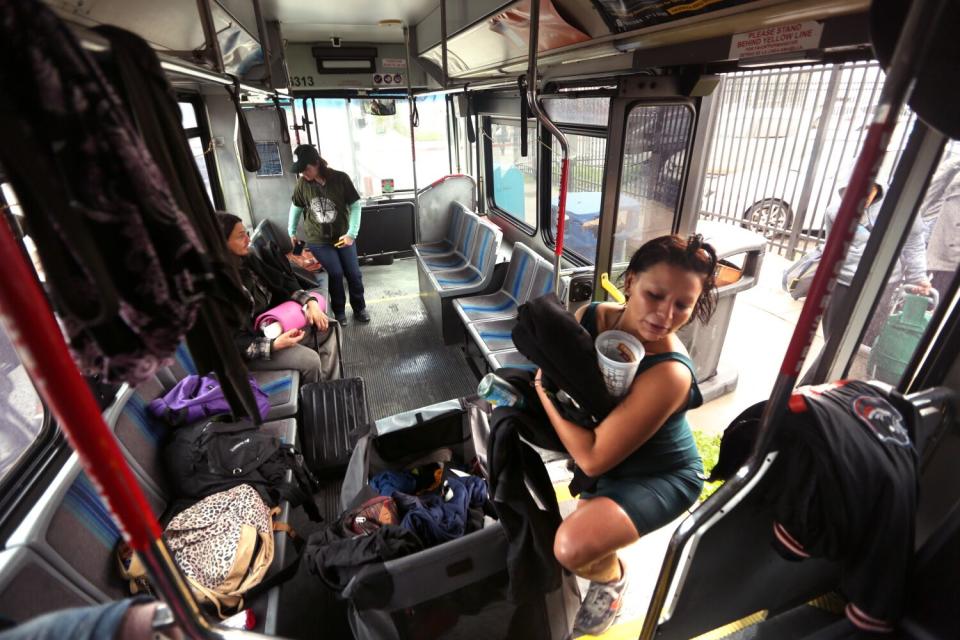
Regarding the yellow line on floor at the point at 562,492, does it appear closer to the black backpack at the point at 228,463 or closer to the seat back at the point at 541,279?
the black backpack at the point at 228,463

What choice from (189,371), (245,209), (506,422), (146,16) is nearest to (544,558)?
(506,422)

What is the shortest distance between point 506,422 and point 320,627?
5.22ft

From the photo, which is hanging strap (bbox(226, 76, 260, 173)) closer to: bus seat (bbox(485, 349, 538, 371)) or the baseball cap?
the baseball cap

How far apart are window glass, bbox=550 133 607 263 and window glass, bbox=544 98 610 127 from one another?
193 millimetres

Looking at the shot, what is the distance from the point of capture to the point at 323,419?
11.1 ft

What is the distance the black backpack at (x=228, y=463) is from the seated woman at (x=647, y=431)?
1.65 metres

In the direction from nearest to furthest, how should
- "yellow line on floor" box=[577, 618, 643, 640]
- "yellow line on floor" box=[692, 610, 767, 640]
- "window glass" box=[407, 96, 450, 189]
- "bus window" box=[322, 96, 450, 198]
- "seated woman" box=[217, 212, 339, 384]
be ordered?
1. "yellow line on floor" box=[692, 610, 767, 640]
2. "yellow line on floor" box=[577, 618, 643, 640]
3. "seated woman" box=[217, 212, 339, 384]
4. "bus window" box=[322, 96, 450, 198]
5. "window glass" box=[407, 96, 450, 189]

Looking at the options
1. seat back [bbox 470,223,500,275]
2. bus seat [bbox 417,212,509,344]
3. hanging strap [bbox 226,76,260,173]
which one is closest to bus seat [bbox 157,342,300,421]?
hanging strap [bbox 226,76,260,173]

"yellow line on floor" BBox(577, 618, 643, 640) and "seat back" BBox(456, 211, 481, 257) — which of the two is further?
"seat back" BBox(456, 211, 481, 257)

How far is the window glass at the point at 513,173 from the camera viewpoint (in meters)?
6.13

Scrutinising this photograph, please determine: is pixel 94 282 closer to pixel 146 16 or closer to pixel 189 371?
pixel 146 16

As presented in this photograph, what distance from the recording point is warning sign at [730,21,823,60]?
1600 mm

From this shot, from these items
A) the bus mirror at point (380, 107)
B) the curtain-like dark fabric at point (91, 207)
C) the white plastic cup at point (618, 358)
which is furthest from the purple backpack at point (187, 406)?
the bus mirror at point (380, 107)

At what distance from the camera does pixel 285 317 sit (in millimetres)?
3852
